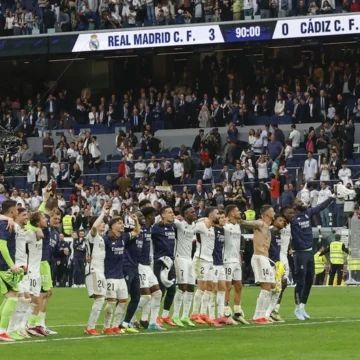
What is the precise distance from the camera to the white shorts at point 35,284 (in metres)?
17.4

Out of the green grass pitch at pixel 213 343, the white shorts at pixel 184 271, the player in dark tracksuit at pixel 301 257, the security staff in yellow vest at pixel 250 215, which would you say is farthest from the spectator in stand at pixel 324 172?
the white shorts at pixel 184 271

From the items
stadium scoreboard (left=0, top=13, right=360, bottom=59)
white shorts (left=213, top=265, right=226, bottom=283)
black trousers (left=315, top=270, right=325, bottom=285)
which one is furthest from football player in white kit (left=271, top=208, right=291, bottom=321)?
stadium scoreboard (left=0, top=13, right=360, bottom=59)

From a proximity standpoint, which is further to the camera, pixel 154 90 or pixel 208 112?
pixel 154 90

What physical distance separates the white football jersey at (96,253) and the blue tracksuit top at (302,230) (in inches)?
164

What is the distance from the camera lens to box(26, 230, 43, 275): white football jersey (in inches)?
693

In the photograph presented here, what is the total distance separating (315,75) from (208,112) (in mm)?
3813

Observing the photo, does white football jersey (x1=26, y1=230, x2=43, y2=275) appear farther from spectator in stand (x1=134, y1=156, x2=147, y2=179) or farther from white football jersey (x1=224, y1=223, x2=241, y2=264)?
spectator in stand (x1=134, y1=156, x2=147, y2=179)

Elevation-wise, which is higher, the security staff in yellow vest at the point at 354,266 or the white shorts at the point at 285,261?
the white shorts at the point at 285,261

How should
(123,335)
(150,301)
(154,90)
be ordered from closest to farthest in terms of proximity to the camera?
1. (123,335)
2. (150,301)
3. (154,90)

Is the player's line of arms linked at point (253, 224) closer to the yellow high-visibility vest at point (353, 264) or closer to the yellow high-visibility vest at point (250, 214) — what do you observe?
the yellow high-visibility vest at point (250, 214)

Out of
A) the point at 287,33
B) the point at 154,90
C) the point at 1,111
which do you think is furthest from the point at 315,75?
the point at 1,111

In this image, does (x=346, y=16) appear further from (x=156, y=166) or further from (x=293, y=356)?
(x=293, y=356)

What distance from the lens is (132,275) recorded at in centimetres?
1845

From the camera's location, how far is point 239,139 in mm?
39781
